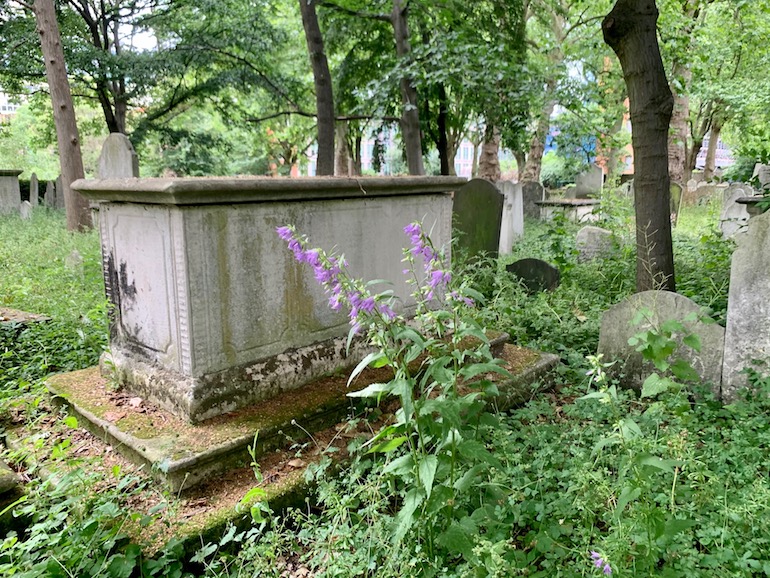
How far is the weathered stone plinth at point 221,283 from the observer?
2578 millimetres

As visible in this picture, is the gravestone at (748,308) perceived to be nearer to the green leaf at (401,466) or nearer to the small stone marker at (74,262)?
the green leaf at (401,466)

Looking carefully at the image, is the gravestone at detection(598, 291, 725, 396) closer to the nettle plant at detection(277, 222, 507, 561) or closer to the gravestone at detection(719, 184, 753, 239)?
the nettle plant at detection(277, 222, 507, 561)

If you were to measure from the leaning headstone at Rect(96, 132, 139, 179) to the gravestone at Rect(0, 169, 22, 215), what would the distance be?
5532mm

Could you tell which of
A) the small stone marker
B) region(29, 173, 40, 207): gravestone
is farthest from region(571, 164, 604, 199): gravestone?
region(29, 173, 40, 207): gravestone

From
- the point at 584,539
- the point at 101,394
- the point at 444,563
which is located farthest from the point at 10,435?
the point at 584,539

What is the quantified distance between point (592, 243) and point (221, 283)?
19.2 ft

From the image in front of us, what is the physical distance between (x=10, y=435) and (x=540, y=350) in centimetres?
345

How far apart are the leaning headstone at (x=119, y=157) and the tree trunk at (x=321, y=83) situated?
313 centimetres

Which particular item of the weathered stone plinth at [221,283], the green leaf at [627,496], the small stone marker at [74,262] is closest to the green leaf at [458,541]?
the green leaf at [627,496]

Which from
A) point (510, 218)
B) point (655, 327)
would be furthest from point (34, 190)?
point (655, 327)

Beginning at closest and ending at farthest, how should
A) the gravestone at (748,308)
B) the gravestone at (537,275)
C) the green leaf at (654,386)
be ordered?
the green leaf at (654,386), the gravestone at (748,308), the gravestone at (537,275)

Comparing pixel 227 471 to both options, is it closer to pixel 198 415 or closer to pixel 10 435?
pixel 198 415

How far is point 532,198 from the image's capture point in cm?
1450

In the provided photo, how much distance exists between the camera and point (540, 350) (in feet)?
13.8
